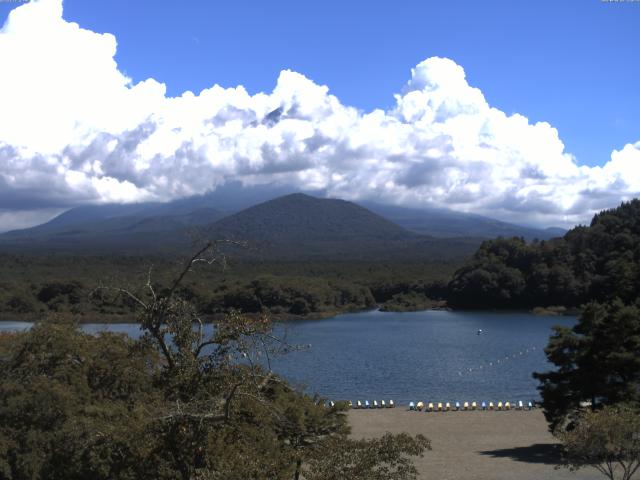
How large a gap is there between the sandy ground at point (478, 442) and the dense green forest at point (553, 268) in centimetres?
5037

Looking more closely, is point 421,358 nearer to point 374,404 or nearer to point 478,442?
point 374,404

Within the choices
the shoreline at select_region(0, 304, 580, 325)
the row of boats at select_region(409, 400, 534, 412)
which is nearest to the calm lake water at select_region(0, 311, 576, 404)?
the row of boats at select_region(409, 400, 534, 412)

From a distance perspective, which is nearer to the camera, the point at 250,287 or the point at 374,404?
the point at 374,404

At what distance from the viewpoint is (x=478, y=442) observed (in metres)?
22.5

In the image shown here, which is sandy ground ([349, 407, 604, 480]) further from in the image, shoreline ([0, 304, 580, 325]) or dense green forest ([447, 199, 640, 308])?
dense green forest ([447, 199, 640, 308])

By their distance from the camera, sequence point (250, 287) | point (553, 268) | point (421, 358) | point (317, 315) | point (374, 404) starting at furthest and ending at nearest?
1. point (553, 268)
2. point (317, 315)
3. point (250, 287)
4. point (421, 358)
5. point (374, 404)

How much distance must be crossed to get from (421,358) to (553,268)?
126 ft

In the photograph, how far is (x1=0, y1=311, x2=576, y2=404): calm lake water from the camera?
33875 millimetres

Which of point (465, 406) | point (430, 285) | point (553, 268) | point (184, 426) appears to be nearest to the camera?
point (184, 426)

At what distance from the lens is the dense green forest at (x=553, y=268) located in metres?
76.2

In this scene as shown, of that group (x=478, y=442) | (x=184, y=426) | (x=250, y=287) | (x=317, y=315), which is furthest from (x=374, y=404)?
(x=317, y=315)

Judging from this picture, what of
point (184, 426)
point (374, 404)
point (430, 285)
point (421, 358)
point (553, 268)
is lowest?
point (374, 404)

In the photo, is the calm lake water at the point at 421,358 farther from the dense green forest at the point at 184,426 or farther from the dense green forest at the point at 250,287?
the dense green forest at the point at 184,426

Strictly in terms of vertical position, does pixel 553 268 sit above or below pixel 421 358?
above
